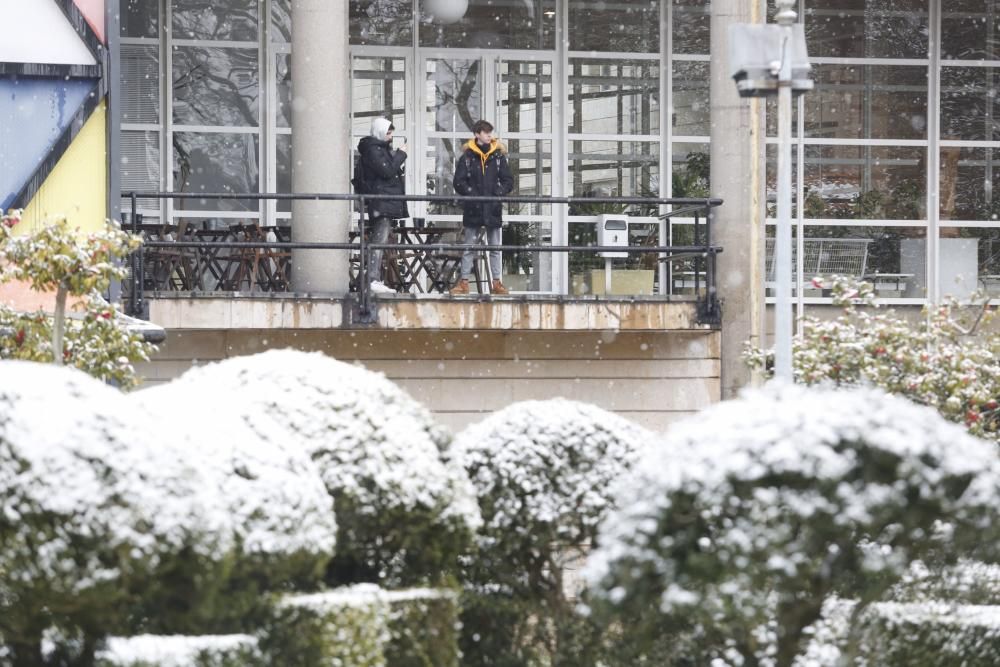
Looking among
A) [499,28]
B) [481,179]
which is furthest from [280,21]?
[481,179]

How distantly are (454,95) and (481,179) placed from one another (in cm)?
341

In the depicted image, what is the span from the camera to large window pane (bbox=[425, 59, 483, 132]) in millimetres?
20344

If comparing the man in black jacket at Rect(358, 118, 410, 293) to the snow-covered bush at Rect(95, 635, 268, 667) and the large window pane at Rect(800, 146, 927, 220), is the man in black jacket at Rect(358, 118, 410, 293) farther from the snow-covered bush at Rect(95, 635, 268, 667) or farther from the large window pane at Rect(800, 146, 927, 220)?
the snow-covered bush at Rect(95, 635, 268, 667)

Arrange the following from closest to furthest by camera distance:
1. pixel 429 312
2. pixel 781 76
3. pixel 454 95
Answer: pixel 781 76 < pixel 429 312 < pixel 454 95

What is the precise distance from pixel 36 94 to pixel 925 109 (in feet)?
37.2

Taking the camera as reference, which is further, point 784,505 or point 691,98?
point 691,98

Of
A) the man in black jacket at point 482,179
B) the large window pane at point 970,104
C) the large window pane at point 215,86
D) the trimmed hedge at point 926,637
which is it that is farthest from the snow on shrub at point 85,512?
the large window pane at point 970,104

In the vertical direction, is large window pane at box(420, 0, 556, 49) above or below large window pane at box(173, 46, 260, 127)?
above

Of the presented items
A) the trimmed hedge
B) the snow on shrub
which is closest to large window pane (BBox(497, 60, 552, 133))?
the trimmed hedge

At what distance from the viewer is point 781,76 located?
10320mm

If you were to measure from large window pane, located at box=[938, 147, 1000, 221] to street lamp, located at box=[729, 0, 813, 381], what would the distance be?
1139 centimetres

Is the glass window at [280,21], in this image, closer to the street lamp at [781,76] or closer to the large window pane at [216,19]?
the large window pane at [216,19]

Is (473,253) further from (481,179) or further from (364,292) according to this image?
(364,292)

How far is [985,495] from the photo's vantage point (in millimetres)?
6582
